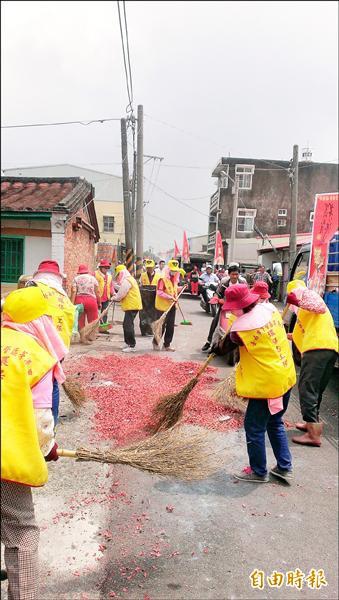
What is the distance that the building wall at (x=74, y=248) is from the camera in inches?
361

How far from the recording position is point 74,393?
4766 millimetres

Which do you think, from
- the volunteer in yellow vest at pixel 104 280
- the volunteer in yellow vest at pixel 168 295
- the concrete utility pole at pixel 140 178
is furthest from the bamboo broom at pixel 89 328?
the concrete utility pole at pixel 140 178

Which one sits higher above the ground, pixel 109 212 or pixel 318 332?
pixel 109 212

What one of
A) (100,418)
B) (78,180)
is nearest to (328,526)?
(100,418)

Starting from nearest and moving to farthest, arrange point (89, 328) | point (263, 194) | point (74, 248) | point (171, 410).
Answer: point (171, 410), point (89, 328), point (74, 248), point (263, 194)

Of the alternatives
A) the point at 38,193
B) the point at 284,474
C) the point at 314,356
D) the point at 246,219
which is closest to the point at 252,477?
the point at 284,474

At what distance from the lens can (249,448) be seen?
148 inches

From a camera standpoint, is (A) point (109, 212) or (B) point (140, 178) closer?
(B) point (140, 178)

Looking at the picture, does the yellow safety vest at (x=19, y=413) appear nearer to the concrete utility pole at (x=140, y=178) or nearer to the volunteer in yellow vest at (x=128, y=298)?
the volunteer in yellow vest at (x=128, y=298)

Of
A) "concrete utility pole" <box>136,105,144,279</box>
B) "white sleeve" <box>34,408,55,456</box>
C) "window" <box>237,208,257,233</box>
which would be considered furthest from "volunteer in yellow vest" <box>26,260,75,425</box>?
"window" <box>237,208,257,233</box>

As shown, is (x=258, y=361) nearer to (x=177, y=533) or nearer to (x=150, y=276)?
(x=177, y=533)

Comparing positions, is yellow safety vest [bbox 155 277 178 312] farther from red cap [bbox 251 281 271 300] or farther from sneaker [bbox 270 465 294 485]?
sneaker [bbox 270 465 294 485]

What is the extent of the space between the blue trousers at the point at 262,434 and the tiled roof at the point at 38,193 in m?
6.47

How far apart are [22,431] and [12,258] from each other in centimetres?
840
